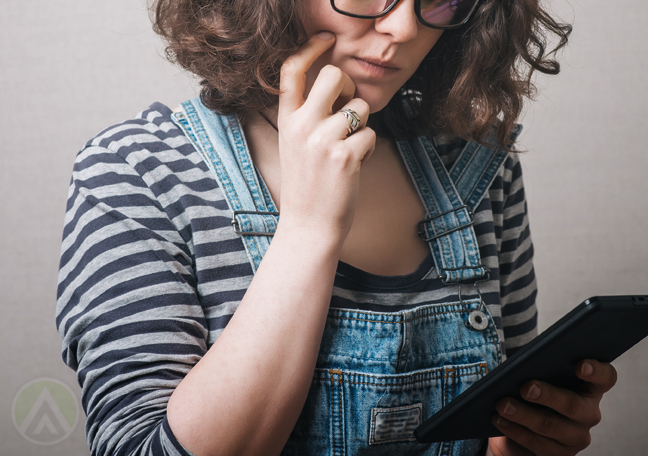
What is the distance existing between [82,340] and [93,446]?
127mm

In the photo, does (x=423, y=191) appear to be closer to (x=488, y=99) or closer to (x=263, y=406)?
(x=488, y=99)

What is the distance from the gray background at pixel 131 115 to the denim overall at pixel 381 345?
0.69 metres

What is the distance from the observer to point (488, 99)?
0.92m

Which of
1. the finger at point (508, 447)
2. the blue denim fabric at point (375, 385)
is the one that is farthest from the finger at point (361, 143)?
the finger at point (508, 447)

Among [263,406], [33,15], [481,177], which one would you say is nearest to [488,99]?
[481,177]

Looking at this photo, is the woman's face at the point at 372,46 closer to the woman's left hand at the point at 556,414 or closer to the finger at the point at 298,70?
the finger at the point at 298,70

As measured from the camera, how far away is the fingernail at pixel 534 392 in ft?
2.16

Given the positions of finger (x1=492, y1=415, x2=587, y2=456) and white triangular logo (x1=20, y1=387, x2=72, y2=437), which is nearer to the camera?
finger (x1=492, y1=415, x2=587, y2=456)

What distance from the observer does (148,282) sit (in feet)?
2.07

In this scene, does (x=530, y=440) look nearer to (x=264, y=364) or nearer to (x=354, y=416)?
(x=354, y=416)

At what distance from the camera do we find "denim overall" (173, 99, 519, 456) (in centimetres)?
69

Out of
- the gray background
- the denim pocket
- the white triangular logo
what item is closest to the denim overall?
the denim pocket

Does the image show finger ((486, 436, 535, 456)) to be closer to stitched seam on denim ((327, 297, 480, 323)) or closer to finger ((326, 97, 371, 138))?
stitched seam on denim ((327, 297, 480, 323))

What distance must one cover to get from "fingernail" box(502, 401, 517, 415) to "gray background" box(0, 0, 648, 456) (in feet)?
3.45
